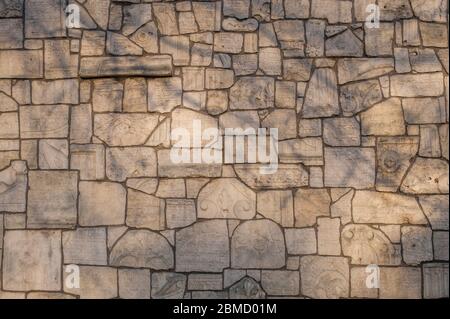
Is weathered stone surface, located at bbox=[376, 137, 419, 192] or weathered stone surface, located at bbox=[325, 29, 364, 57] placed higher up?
weathered stone surface, located at bbox=[325, 29, 364, 57]

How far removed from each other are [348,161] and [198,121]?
1.15 meters

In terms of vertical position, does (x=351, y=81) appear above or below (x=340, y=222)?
above

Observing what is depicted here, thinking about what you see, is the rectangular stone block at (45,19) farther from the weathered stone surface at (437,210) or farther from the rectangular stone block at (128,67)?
the weathered stone surface at (437,210)

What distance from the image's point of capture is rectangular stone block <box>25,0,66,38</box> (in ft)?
14.2

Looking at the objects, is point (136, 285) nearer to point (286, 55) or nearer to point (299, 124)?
point (299, 124)

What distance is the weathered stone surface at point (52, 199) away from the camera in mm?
4266

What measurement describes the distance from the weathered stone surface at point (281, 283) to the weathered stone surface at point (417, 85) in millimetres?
1539

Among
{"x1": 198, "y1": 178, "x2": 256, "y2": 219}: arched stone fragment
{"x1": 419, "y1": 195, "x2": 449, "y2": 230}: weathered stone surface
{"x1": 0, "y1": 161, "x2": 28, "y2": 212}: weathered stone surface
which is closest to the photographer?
{"x1": 419, "y1": 195, "x2": 449, "y2": 230}: weathered stone surface

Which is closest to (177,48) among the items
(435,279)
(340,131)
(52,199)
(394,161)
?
(340,131)

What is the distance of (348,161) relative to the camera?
417 centimetres

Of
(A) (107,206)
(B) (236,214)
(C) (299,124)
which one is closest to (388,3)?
(C) (299,124)

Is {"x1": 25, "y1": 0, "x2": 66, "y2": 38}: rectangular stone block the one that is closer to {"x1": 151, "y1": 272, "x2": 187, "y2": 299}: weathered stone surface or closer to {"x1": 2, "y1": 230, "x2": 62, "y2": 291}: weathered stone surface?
{"x1": 2, "y1": 230, "x2": 62, "y2": 291}: weathered stone surface

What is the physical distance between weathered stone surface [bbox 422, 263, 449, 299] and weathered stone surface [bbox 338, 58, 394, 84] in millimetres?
1455

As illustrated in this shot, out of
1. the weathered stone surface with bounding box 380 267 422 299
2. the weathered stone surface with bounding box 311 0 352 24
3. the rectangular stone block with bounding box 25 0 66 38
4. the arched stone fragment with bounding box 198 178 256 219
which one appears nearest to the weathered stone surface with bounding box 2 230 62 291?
the arched stone fragment with bounding box 198 178 256 219
